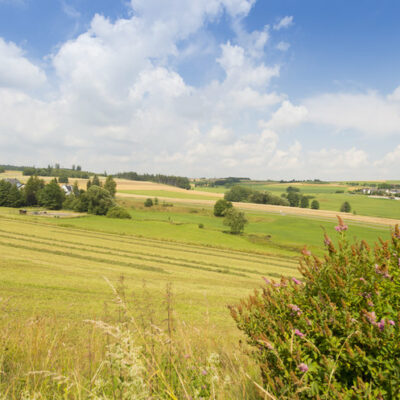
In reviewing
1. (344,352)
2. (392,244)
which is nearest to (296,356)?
(344,352)

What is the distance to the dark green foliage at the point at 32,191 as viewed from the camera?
93500 millimetres

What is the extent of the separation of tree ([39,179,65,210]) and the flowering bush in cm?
9657

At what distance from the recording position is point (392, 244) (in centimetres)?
423

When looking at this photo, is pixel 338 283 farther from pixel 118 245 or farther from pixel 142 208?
pixel 142 208

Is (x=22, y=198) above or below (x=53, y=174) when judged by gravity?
below

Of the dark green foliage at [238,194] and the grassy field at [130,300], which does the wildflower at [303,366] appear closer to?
the grassy field at [130,300]

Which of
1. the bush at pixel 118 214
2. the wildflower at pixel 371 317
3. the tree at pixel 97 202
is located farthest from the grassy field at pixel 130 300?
the tree at pixel 97 202

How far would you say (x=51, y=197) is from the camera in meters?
88.5

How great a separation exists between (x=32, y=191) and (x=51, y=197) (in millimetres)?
11164

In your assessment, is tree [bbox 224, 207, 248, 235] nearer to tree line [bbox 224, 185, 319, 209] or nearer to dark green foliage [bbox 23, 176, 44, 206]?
tree line [bbox 224, 185, 319, 209]

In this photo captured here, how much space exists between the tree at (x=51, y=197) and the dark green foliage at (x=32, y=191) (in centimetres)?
495

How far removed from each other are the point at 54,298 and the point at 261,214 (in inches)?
3559

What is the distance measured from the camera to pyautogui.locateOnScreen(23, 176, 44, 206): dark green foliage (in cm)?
9350

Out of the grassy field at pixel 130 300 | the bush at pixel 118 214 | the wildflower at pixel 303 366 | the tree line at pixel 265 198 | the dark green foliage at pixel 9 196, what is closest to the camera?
the wildflower at pixel 303 366
